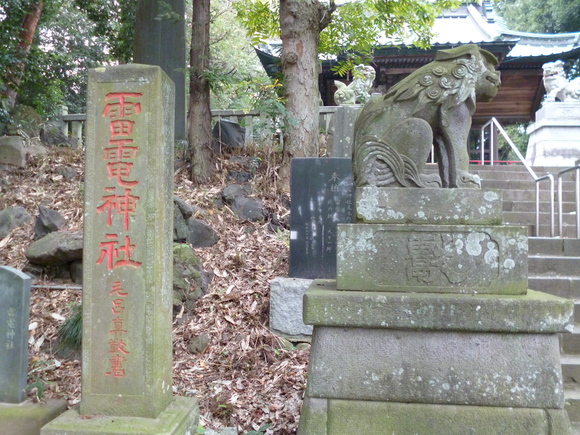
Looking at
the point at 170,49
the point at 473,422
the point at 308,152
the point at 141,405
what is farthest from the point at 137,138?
the point at 170,49

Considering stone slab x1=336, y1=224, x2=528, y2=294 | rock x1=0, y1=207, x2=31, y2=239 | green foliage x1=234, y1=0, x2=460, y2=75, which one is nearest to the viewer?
stone slab x1=336, y1=224, x2=528, y2=294

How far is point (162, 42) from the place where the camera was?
9.91m

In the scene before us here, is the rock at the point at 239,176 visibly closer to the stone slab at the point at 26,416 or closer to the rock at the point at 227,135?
the rock at the point at 227,135

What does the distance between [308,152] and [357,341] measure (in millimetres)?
4903

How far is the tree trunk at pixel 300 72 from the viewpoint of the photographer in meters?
7.21

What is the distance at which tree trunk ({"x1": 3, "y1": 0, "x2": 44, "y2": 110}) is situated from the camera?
927 centimetres

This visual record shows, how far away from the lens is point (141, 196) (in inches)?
123

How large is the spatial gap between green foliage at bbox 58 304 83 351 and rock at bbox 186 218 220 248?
185 cm

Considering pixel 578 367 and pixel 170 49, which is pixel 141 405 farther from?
pixel 170 49

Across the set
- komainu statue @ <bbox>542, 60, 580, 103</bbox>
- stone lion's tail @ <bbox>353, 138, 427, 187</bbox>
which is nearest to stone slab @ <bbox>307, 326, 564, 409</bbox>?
stone lion's tail @ <bbox>353, 138, 427, 187</bbox>

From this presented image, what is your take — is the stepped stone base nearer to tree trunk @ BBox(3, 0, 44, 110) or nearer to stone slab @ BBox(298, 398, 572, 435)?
stone slab @ BBox(298, 398, 572, 435)

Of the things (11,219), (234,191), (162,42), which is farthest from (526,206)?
(162,42)

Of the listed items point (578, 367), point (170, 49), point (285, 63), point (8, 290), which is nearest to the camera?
point (8, 290)

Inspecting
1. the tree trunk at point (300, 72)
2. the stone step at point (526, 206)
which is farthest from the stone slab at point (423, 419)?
the tree trunk at point (300, 72)
